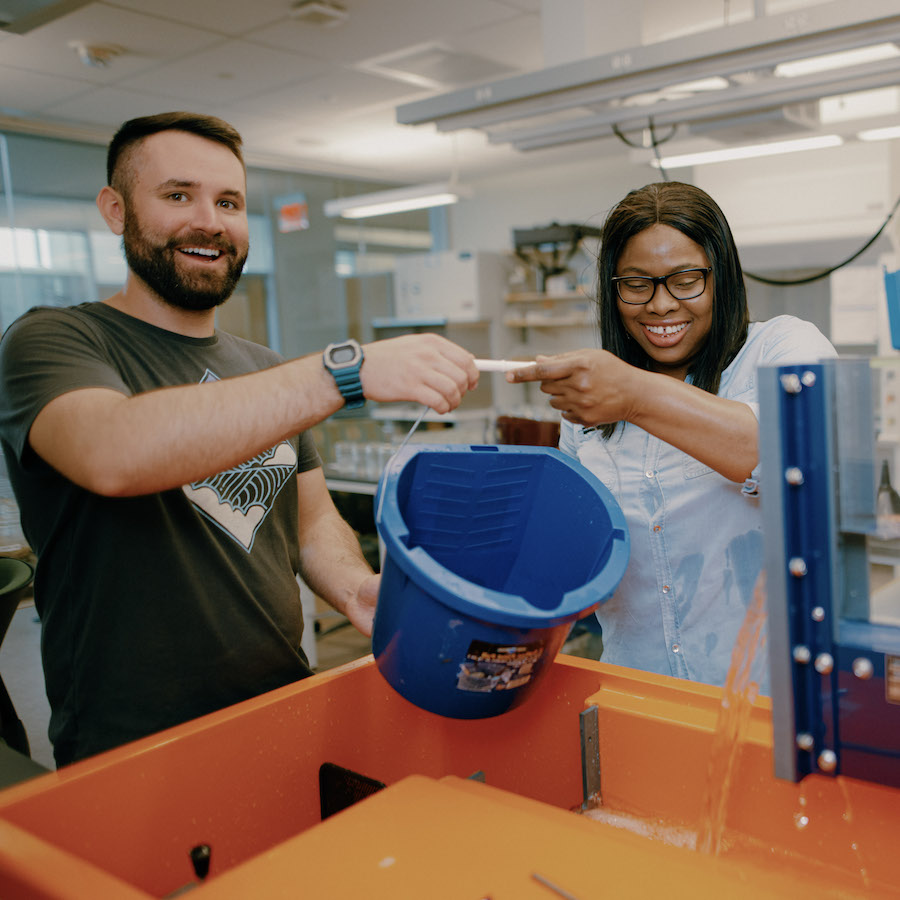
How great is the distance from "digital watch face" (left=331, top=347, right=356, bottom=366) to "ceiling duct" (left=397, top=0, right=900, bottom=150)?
149 cm

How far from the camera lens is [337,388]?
955 millimetres

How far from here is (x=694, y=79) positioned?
213cm

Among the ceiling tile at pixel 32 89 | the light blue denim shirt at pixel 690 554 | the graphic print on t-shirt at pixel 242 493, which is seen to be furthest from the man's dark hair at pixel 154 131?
the ceiling tile at pixel 32 89

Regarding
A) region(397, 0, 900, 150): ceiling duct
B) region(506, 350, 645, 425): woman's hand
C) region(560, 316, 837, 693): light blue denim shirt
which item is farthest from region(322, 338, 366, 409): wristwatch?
region(397, 0, 900, 150): ceiling duct

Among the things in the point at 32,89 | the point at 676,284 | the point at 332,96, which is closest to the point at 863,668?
the point at 676,284

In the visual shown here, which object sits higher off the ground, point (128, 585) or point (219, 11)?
point (219, 11)

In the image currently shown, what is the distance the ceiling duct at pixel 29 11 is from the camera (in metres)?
1.44

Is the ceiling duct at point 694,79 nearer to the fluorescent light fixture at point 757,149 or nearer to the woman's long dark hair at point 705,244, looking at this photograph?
the fluorescent light fixture at point 757,149

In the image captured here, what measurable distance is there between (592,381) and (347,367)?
36 centimetres

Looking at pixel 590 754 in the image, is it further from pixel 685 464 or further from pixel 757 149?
pixel 757 149

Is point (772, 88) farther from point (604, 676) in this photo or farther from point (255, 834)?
point (255, 834)

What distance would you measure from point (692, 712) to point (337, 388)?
574 millimetres

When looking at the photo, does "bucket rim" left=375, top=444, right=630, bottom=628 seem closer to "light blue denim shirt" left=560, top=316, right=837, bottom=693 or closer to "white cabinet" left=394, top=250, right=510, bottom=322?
"light blue denim shirt" left=560, top=316, right=837, bottom=693

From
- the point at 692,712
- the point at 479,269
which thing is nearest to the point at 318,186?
the point at 479,269
